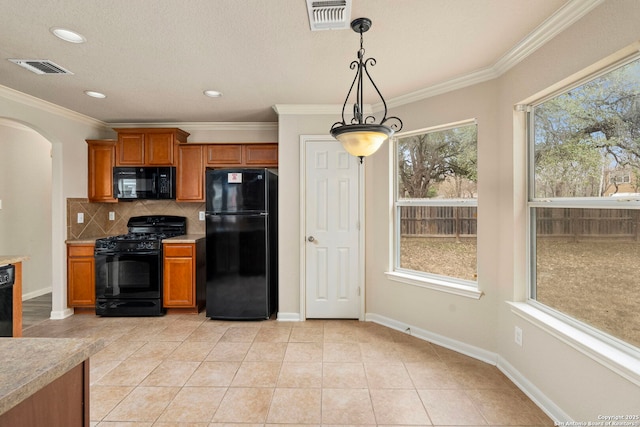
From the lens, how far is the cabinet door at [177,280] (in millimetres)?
3719

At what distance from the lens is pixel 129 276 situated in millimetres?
3654

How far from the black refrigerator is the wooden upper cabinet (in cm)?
89

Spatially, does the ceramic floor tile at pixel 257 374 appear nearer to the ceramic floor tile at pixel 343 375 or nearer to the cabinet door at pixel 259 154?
the ceramic floor tile at pixel 343 375

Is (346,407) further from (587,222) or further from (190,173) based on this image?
(190,173)

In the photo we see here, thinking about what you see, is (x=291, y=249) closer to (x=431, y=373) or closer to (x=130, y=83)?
(x=431, y=373)

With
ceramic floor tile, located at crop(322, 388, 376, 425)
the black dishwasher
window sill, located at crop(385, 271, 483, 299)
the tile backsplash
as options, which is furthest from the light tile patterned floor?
Result: the tile backsplash

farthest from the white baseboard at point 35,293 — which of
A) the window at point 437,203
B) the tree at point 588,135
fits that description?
the tree at point 588,135

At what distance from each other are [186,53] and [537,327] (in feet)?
10.2

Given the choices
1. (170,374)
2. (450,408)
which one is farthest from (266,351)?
(450,408)

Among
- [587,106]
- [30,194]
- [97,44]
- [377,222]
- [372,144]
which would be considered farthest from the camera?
[30,194]

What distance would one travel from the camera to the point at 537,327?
6.80 ft

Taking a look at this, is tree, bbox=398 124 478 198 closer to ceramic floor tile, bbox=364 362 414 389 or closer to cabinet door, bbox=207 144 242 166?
ceramic floor tile, bbox=364 362 414 389

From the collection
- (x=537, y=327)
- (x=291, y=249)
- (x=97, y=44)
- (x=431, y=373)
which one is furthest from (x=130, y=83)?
(x=537, y=327)

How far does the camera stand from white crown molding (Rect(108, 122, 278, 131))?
4227 mm
